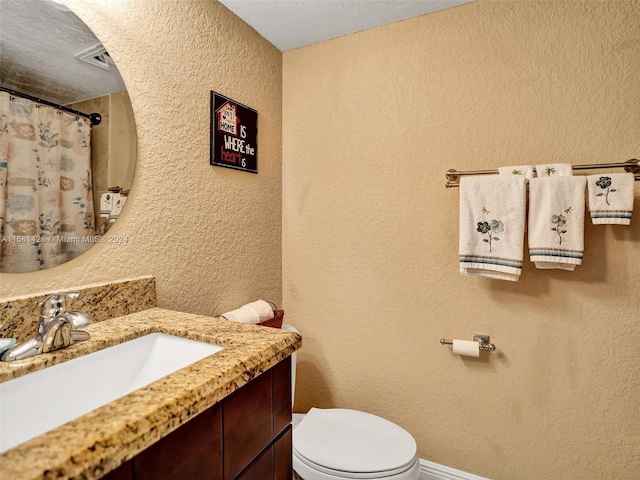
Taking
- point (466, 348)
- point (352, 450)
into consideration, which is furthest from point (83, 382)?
point (466, 348)

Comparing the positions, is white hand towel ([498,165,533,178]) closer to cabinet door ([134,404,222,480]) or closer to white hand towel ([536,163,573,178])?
white hand towel ([536,163,573,178])

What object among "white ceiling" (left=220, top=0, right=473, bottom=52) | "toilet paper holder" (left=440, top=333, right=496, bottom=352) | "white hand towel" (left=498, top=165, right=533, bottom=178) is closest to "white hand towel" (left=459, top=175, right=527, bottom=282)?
"white hand towel" (left=498, top=165, right=533, bottom=178)

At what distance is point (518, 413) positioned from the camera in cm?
143

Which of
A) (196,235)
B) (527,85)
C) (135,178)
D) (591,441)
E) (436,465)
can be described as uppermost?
(527,85)

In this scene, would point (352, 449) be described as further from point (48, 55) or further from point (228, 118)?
point (48, 55)

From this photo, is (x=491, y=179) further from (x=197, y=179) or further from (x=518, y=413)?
(x=197, y=179)

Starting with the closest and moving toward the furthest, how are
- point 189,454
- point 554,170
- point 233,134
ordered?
point 189,454
point 554,170
point 233,134

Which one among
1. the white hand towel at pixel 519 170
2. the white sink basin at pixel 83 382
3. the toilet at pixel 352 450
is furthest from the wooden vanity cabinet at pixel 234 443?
the white hand towel at pixel 519 170

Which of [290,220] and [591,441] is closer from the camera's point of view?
[591,441]

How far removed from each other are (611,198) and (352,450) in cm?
127

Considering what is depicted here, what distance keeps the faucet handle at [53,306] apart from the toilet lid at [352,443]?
2.99 ft

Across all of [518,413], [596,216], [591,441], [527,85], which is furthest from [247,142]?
[591,441]

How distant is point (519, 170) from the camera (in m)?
1.33

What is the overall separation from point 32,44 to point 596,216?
1795 millimetres
